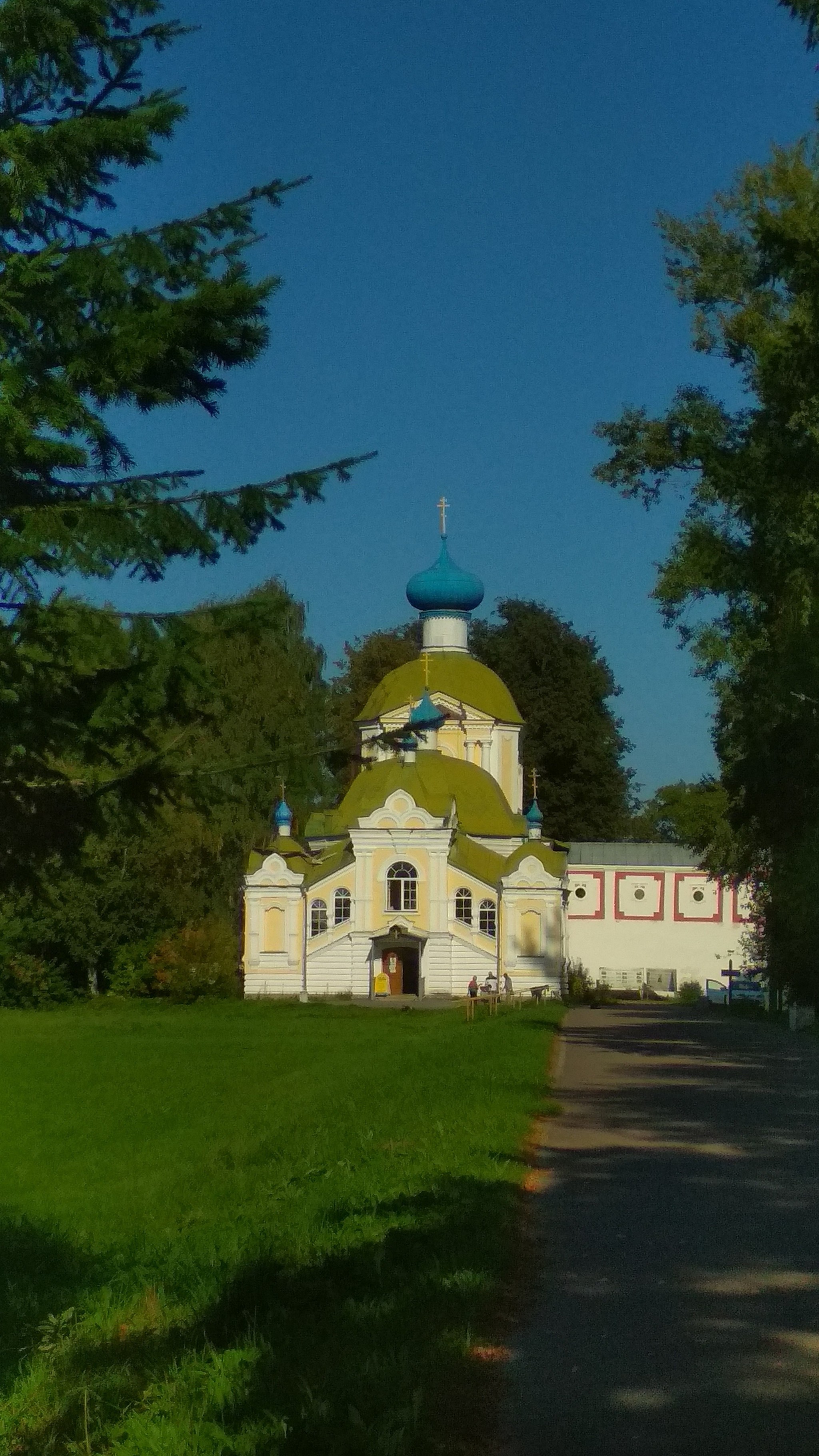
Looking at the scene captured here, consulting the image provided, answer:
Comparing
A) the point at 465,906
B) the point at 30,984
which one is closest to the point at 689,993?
the point at 465,906

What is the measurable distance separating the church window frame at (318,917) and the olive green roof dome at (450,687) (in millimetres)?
8040

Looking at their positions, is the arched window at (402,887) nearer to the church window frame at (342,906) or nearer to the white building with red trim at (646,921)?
the church window frame at (342,906)

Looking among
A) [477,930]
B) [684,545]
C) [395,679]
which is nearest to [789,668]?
[684,545]

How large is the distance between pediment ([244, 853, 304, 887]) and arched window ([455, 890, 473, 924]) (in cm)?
516

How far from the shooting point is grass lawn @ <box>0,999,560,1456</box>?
634cm

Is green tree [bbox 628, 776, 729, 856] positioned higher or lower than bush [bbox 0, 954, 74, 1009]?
higher

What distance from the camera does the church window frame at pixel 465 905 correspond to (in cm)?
6419

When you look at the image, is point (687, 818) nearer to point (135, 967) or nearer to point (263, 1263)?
point (135, 967)

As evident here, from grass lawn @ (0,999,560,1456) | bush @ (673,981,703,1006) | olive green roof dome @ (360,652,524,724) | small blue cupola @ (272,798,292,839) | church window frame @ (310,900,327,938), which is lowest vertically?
grass lawn @ (0,999,560,1456)

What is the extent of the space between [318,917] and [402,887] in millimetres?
3047

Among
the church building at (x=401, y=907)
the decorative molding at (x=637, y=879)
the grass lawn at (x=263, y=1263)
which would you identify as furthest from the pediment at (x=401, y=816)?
the grass lawn at (x=263, y=1263)

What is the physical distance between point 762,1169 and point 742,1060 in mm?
14613

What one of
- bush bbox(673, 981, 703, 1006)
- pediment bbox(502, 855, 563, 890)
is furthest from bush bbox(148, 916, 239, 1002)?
bush bbox(673, 981, 703, 1006)

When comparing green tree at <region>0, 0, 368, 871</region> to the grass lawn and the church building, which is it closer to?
the grass lawn
